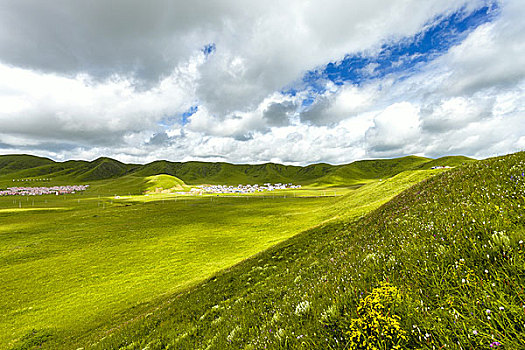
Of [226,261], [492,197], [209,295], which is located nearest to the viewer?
[492,197]

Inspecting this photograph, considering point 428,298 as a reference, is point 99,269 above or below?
below

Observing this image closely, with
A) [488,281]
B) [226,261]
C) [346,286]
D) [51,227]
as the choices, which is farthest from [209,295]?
[51,227]

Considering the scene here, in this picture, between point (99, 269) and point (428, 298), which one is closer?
point (428, 298)

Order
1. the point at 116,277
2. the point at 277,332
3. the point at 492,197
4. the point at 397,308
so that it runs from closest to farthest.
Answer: the point at 397,308
the point at 277,332
the point at 492,197
the point at 116,277

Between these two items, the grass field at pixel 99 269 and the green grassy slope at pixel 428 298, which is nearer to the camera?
the green grassy slope at pixel 428 298

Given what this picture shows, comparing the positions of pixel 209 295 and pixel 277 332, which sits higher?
pixel 277 332

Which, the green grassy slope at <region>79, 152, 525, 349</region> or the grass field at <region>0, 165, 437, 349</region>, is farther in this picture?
the grass field at <region>0, 165, 437, 349</region>

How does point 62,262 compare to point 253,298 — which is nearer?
point 253,298

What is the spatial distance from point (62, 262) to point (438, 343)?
185 ft

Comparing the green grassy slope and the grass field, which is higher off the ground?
the green grassy slope

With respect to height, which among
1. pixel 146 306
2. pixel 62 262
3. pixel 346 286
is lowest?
pixel 62 262

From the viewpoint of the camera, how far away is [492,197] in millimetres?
6234

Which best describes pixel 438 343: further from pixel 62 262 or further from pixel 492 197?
pixel 62 262

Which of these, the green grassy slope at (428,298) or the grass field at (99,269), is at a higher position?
the green grassy slope at (428,298)
